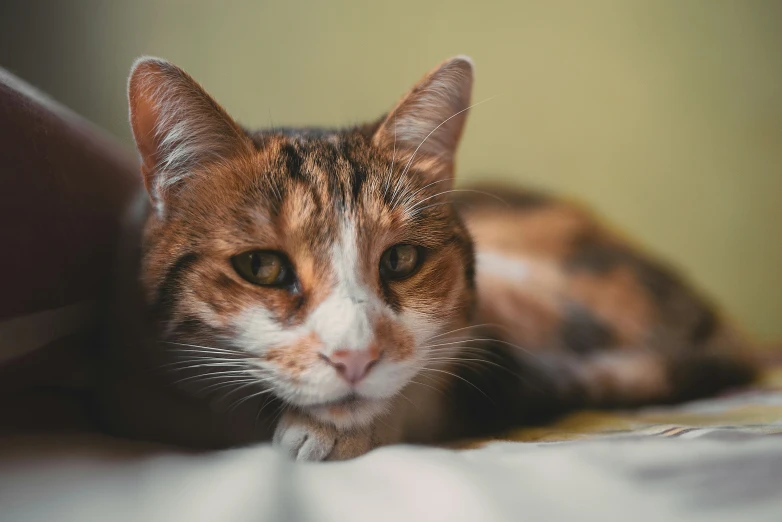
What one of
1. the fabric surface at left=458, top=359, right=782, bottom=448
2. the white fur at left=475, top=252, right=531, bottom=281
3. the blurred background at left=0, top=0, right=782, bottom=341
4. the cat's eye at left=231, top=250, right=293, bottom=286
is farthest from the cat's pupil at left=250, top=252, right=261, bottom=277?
the blurred background at left=0, top=0, right=782, bottom=341

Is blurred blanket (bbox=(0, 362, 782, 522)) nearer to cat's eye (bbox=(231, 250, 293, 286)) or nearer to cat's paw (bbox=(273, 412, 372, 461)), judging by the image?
cat's paw (bbox=(273, 412, 372, 461))

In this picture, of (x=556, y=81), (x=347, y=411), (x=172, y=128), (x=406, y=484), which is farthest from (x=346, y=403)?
(x=556, y=81)

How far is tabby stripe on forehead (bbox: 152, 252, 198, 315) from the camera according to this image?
2.42ft

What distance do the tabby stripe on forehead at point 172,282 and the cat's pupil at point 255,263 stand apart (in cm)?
8

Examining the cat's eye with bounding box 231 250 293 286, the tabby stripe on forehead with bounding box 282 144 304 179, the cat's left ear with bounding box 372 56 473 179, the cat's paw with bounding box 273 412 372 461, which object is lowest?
the cat's paw with bounding box 273 412 372 461

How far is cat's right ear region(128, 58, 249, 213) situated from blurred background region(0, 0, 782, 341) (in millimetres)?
535

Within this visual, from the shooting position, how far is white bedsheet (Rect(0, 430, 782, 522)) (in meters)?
0.52

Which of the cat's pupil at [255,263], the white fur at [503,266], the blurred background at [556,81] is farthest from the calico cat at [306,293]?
the blurred background at [556,81]

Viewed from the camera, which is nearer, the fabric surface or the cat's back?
the fabric surface

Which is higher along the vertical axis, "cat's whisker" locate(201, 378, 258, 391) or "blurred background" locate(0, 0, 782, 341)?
"blurred background" locate(0, 0, 782, 341)

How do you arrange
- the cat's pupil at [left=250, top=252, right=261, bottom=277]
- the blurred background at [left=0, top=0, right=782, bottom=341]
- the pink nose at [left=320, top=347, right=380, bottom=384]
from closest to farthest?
1. the pink nose at [left=320, top=347, right=380, bottom=384]
2. the cat's pupil at [left=250, top=252, right=261, bottom=277]
3. the blurred background at [left=0, top=0, right=782, bottom=341]

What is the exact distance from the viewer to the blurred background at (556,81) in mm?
1310

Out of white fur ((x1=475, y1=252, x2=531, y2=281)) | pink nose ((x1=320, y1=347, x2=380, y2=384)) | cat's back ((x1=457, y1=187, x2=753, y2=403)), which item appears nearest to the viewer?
pink nose ((x1=320, y1=347, x2=380, y2=384))

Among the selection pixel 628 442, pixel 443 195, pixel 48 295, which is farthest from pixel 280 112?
pixel 628 442
